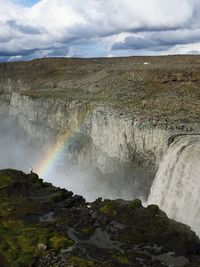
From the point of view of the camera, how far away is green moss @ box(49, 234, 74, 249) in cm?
3306

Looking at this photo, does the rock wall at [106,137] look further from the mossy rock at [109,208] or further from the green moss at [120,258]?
the green moss at [120,258]

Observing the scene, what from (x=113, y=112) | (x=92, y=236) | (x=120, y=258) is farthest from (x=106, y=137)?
(x=120, y=258)

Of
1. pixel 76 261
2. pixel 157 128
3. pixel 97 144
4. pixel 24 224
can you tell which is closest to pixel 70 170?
pixel 97 144

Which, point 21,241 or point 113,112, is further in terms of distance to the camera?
point 113,112

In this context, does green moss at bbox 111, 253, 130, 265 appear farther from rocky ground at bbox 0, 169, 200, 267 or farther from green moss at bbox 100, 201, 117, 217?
green moss at bbox 100, 201, 117, 217

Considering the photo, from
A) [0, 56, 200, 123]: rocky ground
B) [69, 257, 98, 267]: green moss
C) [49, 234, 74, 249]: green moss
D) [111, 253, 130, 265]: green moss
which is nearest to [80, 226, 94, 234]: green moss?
[49, 234, 74, 249]: green moss

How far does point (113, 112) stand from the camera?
6134 cm

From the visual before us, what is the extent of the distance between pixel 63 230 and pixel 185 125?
61.0 ft

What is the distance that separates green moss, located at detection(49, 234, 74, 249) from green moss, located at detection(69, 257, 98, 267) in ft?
6.87

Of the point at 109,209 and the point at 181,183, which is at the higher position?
the point at 181,183

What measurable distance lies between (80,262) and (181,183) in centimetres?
1385

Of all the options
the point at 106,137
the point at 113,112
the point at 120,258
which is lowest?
the point at 120,258

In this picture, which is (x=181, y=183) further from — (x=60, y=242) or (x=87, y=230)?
(x=60, y=242)

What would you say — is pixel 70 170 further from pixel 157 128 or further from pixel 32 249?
pixel 32 249
